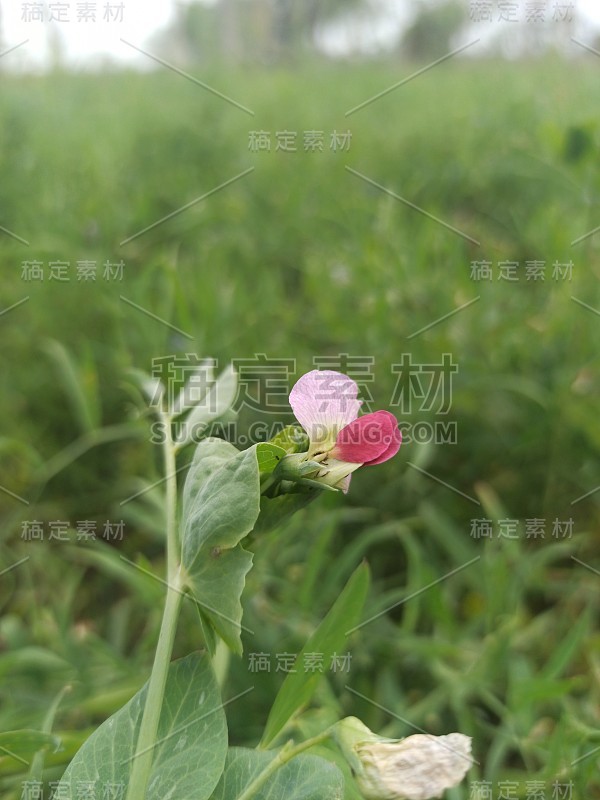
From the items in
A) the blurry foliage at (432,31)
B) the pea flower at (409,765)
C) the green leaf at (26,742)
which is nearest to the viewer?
the pea flower at (409,765)

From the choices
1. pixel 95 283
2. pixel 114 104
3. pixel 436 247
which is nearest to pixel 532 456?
pixel 436 247

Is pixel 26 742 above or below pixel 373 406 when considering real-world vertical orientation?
below

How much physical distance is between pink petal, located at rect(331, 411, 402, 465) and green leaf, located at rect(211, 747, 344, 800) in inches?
5.6

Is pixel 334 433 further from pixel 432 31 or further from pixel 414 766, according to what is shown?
pixel 432 31

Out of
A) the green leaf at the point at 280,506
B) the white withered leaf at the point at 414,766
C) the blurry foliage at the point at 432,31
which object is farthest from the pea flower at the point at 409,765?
the blurry foliage at the point at 432,31

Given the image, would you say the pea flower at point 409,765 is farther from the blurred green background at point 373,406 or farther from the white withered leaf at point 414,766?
the blurred green background at point 373,406

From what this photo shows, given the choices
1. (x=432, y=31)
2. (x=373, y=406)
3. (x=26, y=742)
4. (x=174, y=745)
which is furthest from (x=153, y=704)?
(x=432, y=31)

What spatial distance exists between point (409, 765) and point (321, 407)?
6.3 inches

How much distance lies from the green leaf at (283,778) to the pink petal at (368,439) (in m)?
0.14

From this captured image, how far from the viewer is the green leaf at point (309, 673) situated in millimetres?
420

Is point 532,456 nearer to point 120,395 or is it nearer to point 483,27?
point 120,395

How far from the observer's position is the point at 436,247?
1.07 metres

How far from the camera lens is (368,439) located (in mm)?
368

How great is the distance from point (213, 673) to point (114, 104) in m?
2.08
